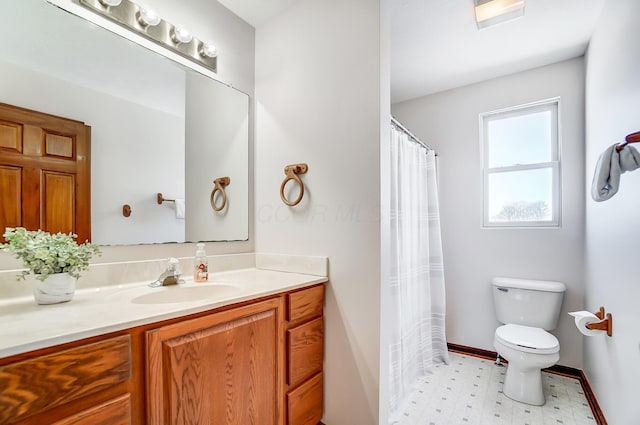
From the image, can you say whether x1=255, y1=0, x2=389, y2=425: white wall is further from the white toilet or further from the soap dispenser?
the white toilet

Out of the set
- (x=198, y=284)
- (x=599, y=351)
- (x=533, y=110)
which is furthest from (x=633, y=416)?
(x=533, y=110)

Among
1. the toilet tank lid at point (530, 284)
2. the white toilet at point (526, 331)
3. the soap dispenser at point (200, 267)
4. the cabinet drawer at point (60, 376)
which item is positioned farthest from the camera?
the toilet tank lid at point (530, 284)

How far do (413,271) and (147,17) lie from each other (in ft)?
7.13

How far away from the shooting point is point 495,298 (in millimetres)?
2393

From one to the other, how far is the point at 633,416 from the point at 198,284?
2.00 m

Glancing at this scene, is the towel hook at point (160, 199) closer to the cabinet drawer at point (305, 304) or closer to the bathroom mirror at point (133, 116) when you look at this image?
the bathroom mirror at point (133, 116)

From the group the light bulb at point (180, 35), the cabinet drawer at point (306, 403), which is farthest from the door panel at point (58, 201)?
the cabinet drawer at point (306, 403)

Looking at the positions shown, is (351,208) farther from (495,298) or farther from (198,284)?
(495,298)

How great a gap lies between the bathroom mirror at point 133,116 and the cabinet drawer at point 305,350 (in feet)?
2.35

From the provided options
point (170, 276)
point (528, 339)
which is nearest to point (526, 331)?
point (528, 339)

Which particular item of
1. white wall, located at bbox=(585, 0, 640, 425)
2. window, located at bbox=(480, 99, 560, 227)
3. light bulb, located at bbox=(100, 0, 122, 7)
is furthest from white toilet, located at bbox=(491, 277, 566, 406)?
light bulb, located at bbox=(100, 0, 122, 7)

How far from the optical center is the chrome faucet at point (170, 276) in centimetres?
133

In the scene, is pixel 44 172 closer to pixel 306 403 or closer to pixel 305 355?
pixel 305 355

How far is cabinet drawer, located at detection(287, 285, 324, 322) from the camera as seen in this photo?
134 centimetres
